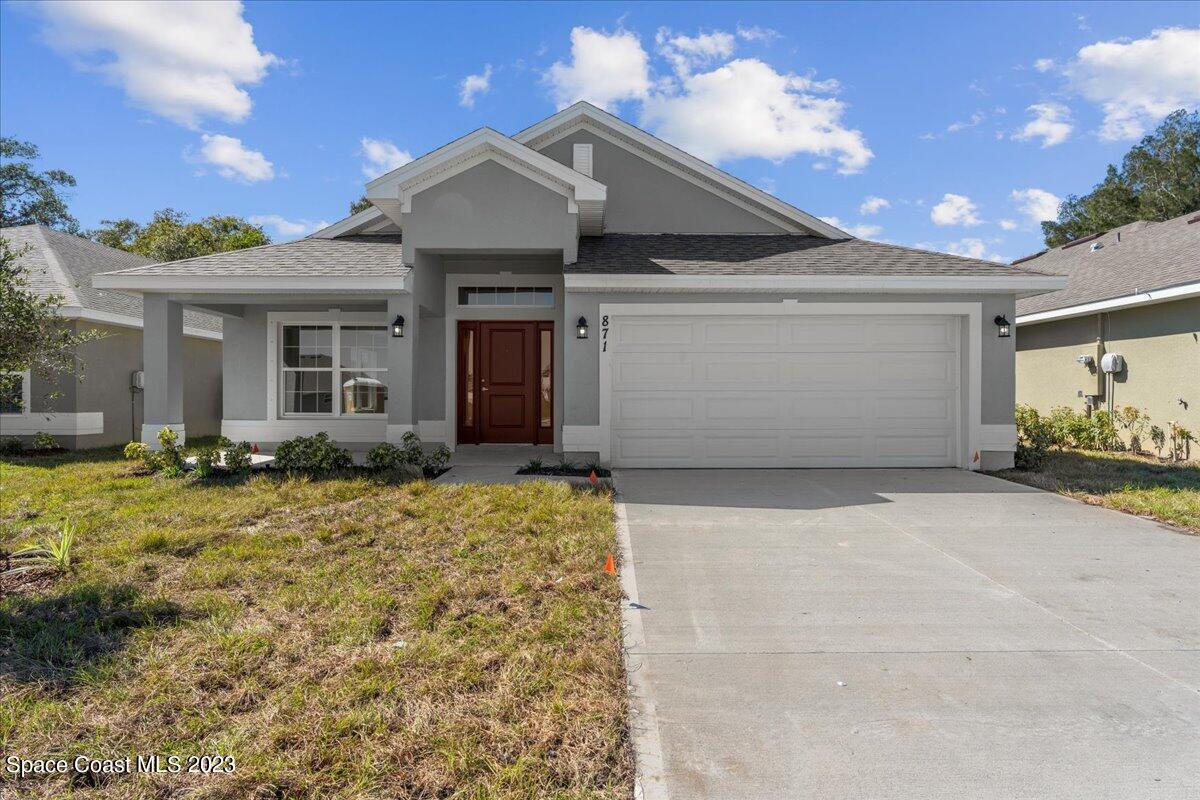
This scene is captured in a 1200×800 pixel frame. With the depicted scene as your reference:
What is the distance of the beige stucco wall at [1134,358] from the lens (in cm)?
1027

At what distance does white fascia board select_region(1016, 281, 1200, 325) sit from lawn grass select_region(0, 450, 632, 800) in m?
10.5

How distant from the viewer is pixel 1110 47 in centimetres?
1770

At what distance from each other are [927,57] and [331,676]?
44.2 ft

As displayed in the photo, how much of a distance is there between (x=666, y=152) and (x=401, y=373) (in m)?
6.08

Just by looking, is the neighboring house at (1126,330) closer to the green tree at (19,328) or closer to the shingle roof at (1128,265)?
the shingle roof at (1128,265)

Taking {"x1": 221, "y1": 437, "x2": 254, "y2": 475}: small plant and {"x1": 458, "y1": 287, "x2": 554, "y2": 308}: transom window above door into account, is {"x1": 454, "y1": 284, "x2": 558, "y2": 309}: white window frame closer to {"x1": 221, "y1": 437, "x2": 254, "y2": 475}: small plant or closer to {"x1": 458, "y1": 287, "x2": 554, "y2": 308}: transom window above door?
{"x1": 458, "y1": 287, "x2": 554, "y2": 308}: transom window above door

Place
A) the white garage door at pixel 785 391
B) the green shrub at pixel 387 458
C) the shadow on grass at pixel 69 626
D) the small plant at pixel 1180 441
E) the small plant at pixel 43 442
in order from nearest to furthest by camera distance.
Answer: the shadow on grass at pixel 69 626 < the green shrub at pixel 387 458 < the white garage door at pixel 785 391 < the small plant at pixel 1180 441 < the small plant at pixel 43 442

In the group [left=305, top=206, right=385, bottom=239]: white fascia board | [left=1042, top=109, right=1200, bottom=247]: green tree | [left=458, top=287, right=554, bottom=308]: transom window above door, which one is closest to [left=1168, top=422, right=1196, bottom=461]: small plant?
[left=458, top=287, right=554, bottom=308]: transom window above door

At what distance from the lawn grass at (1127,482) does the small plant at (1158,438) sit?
1.38 feet

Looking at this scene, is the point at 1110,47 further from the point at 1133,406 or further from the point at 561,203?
the point at 561,203

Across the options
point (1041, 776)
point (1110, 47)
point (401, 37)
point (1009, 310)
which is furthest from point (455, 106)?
point (1110, 47)

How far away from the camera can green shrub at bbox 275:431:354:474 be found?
8.66m

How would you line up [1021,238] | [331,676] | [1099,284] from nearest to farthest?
[331,676] → [1099,284] → [1021,238]

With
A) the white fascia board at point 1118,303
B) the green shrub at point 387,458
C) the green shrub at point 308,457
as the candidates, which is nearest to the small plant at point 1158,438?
the white fascia board at point 1118,303
